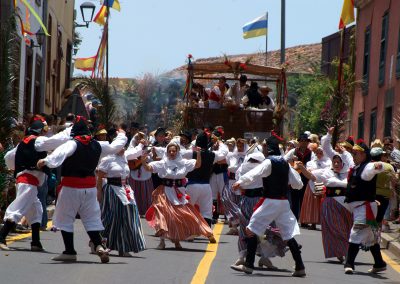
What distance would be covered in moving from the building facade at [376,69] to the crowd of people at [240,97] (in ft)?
14.0

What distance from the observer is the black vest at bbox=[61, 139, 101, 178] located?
47.6ft

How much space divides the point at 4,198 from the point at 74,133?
14.9 feet

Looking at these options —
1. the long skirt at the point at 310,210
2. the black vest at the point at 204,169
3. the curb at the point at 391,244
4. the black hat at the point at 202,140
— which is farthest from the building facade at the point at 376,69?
the black hat at the point at 202,140

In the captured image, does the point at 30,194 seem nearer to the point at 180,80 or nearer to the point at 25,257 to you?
the point at 25,257

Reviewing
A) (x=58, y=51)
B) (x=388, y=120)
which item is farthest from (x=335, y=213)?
(x=58, y=51)

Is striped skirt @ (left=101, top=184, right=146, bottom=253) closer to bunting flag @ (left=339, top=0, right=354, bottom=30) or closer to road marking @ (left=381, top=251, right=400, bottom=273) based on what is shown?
road marking @ (left=381, top=251, right=400, bottom=273)

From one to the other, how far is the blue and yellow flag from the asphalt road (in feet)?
85.7

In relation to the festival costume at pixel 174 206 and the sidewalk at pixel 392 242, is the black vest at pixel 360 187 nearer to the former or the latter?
the sidewalk at pixel 392 242

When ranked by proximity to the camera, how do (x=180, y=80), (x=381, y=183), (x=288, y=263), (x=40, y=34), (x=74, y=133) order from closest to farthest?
(x=74, y=133) → (x=288, y=263) → (x=381, y=183) → (x=40, y=34) → (x=180, y=80)

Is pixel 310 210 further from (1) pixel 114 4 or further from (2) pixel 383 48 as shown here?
(1) pixel 114 4

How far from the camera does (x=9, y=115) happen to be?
19.8 m

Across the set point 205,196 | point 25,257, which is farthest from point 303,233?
point 25,257

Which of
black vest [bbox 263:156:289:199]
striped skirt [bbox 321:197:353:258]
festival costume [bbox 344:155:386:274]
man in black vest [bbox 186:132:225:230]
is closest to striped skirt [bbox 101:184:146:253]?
black vest [bbox 263:156:289:199]

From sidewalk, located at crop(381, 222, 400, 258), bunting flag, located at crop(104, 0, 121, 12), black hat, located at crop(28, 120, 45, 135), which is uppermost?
bunting flag, located at crop(104, 0, 121, 12)
